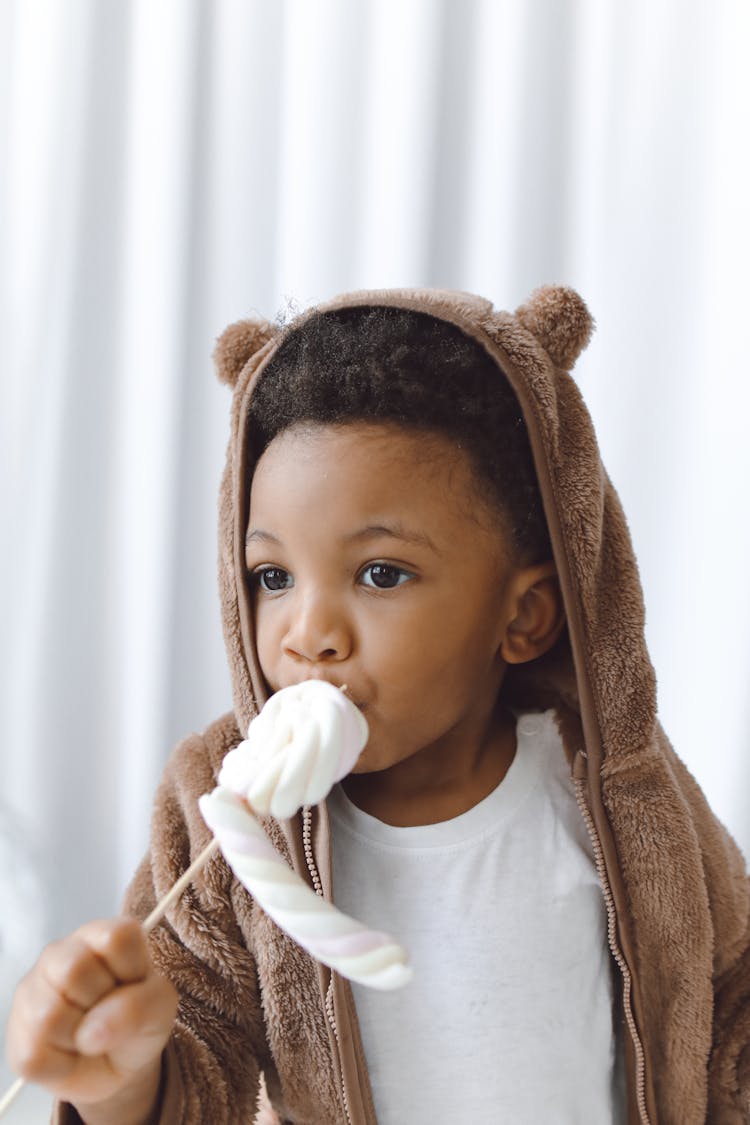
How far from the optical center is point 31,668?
1.57 meters

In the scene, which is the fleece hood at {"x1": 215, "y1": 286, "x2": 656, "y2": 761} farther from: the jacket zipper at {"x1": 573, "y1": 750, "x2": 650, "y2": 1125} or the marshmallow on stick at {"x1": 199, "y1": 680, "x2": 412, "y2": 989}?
the marshmallow on stick at {"x1": 199, "y1": 680, "x2": 412, "y2": 989}

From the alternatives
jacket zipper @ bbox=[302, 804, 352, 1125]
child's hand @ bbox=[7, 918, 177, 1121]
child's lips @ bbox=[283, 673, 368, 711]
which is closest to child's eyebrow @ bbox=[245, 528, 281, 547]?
child's lips @ bbox=[283, 673, 368, 711]

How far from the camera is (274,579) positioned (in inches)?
40.6

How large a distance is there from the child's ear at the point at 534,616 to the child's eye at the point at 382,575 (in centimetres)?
16

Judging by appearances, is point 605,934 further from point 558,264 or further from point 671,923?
point 558,264

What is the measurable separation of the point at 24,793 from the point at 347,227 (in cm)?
89

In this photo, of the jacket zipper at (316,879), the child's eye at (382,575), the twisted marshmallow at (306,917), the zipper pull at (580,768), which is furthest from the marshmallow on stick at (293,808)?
the zipper pull at (580,768)

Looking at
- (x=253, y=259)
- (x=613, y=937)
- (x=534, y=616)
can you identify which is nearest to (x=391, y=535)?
(x=534, y=616)

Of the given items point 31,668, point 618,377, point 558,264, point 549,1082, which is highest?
point 558,264

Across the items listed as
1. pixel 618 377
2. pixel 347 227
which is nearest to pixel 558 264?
pixel 618 377

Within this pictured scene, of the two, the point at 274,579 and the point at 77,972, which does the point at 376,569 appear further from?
the point at 77,972

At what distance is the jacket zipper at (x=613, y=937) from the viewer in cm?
111

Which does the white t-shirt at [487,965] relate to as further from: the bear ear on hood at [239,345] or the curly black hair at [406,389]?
the bear ear on hood at [239,345]

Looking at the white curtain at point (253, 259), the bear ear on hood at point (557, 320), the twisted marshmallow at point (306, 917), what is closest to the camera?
the twisted marshmallow at point (306, 917)
